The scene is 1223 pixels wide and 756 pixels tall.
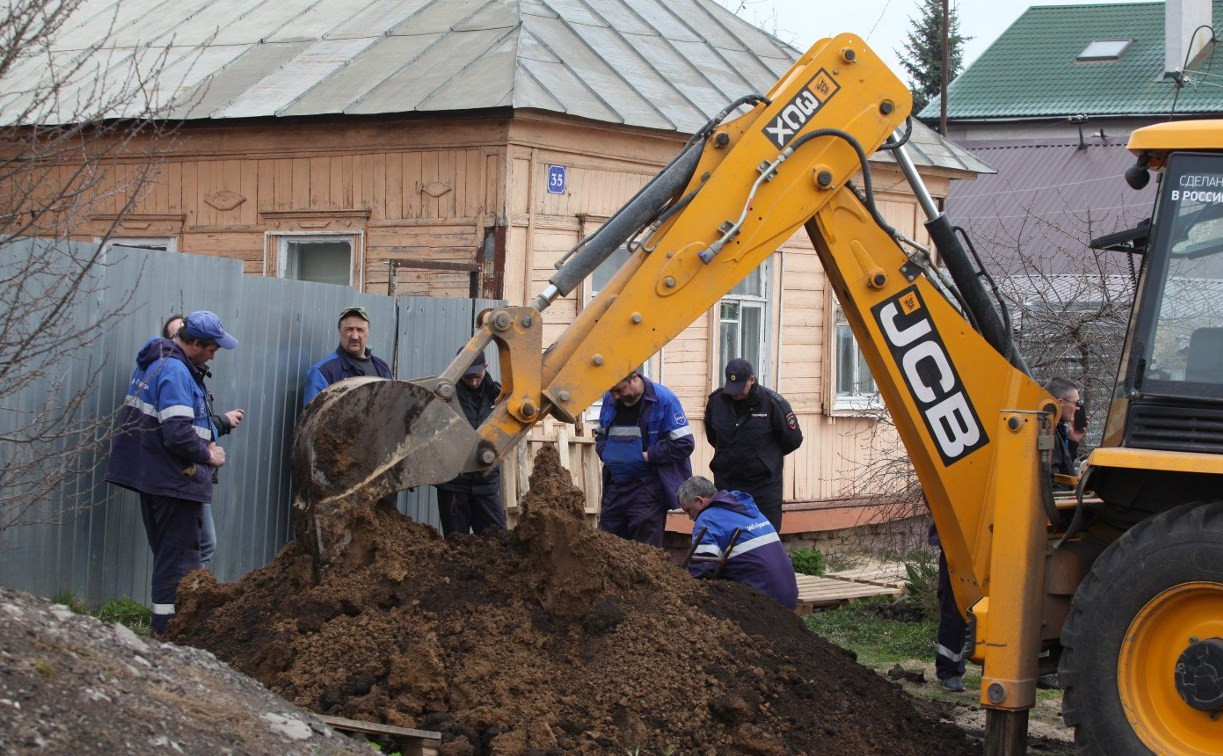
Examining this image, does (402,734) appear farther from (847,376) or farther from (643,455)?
(847,376)

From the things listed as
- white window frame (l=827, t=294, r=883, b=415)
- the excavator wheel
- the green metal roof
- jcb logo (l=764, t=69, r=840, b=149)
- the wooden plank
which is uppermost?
the green metal roof

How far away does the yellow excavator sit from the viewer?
5.57 meters

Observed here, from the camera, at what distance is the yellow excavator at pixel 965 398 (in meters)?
5.57

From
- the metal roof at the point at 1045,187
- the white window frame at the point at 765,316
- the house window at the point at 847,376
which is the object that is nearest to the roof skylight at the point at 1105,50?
the metal roof at the point at 1045,187

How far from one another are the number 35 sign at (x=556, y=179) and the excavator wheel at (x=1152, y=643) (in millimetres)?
8079

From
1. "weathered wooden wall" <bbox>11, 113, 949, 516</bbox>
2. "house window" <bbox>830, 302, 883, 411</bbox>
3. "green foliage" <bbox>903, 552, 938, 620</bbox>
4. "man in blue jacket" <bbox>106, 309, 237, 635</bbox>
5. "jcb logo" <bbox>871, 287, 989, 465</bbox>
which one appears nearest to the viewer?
"jcb logo" <bbox>871, 287, 989, 465</bbox>

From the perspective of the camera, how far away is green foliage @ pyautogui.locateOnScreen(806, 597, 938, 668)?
1004 centimetres

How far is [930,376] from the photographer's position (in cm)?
663

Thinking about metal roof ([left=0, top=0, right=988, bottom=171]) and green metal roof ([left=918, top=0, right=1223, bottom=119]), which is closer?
metal roof ([left=0, top=0, right=988, bottom=171])

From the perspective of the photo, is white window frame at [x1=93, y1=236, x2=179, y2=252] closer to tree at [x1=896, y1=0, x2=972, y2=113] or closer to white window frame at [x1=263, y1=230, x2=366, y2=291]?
white window frame at [x1=263, y1=230, x2=366, y2=291]

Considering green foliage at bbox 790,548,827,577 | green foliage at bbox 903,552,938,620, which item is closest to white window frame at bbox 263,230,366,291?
green foliage at bbox 790,548,827,577

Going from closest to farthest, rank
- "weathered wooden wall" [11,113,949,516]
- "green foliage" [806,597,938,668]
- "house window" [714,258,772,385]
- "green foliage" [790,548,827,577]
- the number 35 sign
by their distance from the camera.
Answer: "green foliage" [806,597,938,668], "weathered wooden wall" [11,113,949,516], the number 35 sign, "green foliage" [790,548,827,577], "house window" [714,258,772,385]

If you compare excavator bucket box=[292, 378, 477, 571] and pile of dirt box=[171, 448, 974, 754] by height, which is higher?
excavator bucket box=[292, 378, 477, 571]

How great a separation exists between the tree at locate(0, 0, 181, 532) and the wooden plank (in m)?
1.66
